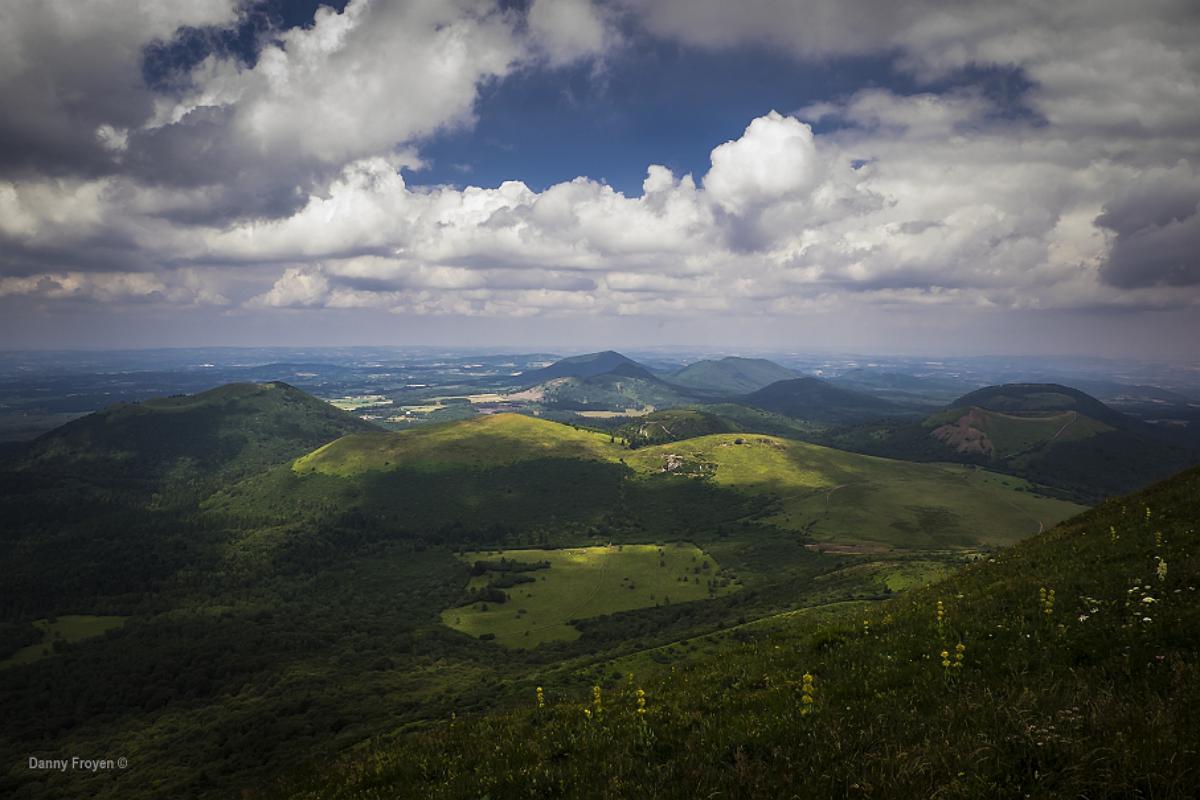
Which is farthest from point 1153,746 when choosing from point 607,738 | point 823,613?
point 823,613

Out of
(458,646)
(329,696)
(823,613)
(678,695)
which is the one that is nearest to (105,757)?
(329,696)

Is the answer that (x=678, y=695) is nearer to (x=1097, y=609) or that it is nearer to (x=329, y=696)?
(x=1097, y=609)

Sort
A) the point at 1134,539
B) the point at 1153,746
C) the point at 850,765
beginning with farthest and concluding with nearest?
the point at 1134,539
the point at 850,765
the point at 1153,746

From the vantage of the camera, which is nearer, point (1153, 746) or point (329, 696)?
point (1153, 746)

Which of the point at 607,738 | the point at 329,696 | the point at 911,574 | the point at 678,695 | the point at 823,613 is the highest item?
the point at 607,738

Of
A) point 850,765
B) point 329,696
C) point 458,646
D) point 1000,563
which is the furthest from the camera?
point 458,646

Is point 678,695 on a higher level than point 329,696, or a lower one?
higher
